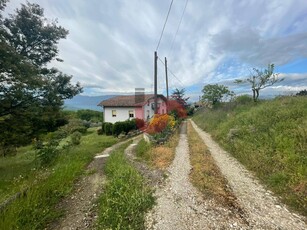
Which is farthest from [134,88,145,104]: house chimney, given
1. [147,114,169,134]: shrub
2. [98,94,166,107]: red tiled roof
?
[147,114,169,134]: shrub

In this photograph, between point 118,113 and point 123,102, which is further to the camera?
→ point 123,102

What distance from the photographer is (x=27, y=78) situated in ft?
24.8

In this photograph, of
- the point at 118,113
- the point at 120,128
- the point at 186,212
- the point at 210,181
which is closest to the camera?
the point at 186,212

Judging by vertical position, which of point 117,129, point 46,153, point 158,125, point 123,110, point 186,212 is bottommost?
point 186,212

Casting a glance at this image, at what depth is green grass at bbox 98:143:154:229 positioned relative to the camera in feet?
12.5

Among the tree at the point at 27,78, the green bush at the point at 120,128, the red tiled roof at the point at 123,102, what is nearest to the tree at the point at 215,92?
the red tiled roof at the point at 123,102

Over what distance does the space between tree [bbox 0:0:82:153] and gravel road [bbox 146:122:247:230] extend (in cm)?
696

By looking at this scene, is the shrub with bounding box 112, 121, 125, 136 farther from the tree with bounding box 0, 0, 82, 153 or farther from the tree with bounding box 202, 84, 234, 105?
the tree with bounding box 202, 84, 234, 105

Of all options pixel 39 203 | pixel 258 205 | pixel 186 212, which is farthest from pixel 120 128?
pixel 258 205

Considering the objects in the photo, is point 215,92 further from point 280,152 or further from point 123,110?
point 280,152

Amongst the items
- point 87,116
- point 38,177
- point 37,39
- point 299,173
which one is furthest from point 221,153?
point 87,116

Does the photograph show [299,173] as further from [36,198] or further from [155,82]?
[155,82]

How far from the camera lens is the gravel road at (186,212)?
12.0 feet

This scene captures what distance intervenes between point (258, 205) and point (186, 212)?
168 centimetres
